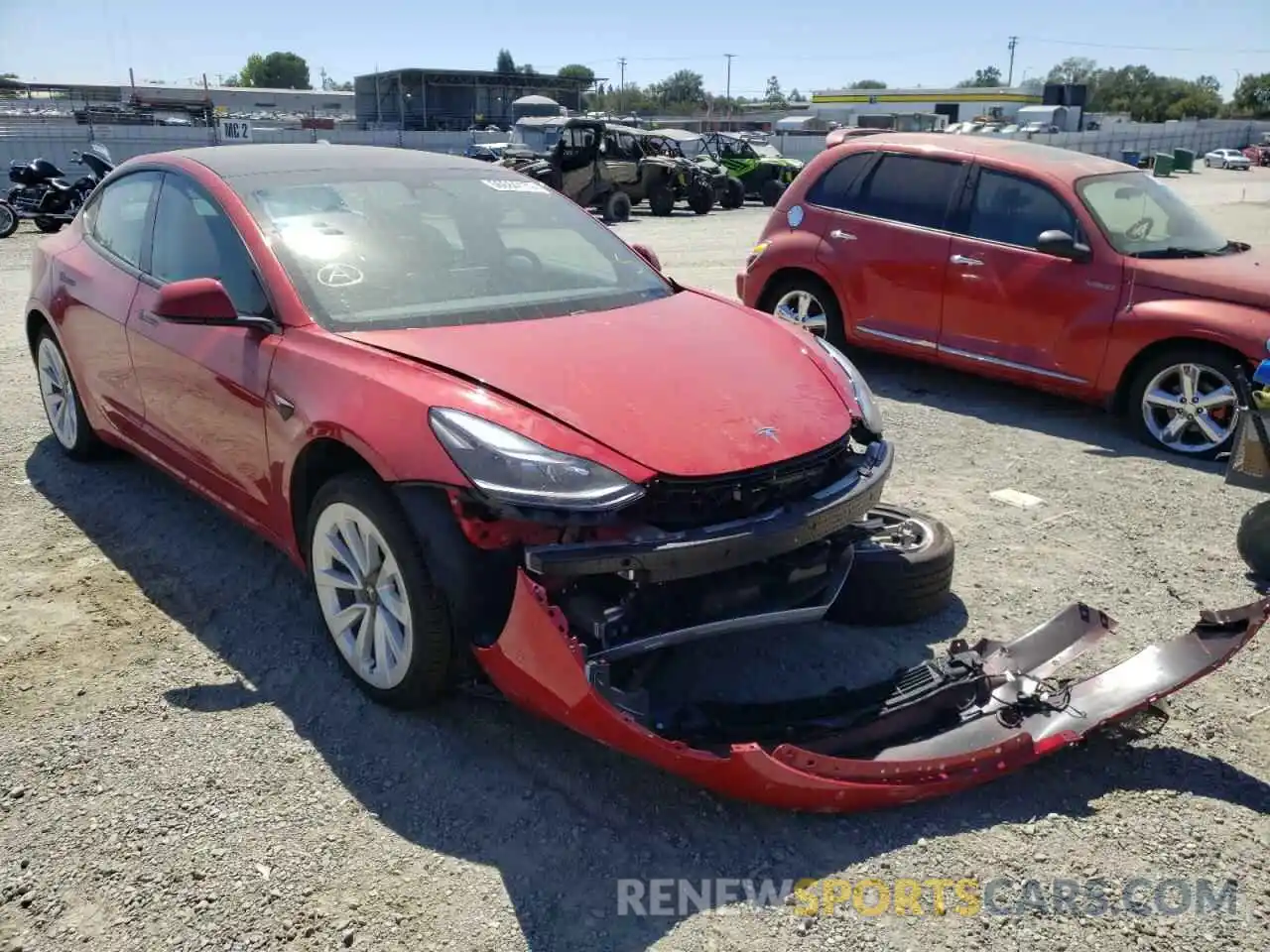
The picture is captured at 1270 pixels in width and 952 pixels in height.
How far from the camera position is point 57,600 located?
4004 mm

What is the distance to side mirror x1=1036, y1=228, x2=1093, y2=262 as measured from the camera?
6387 mm

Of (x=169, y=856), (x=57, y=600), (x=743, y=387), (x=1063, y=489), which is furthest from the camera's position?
(x=1063, y=489)

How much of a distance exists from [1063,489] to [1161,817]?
2.86 m

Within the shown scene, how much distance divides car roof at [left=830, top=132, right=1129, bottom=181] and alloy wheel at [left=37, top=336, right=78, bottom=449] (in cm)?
555

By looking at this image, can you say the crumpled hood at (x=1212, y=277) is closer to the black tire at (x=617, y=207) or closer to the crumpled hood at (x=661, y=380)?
the crumpled hood at (x=661, y=380)

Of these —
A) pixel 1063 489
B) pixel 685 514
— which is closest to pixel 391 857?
pixel 685 514

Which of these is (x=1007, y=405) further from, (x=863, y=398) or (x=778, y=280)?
(x=863, y=398)

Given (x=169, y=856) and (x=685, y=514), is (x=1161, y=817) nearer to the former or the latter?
(x=685, y=514)

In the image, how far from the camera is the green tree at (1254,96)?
9269cm

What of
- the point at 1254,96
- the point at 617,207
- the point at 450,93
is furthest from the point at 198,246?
the point at 1254,96

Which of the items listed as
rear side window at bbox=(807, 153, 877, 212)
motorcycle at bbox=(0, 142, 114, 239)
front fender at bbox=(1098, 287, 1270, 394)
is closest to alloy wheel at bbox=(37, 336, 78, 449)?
rear side window at bbox=(807, 153, 877, 212)

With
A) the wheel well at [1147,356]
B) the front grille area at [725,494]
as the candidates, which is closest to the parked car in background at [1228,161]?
the wheel well at [1147,356]

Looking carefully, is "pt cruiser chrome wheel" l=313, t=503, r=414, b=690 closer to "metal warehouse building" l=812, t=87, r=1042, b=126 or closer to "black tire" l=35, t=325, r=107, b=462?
"black tire" l=35, t=325, r=107, b=462

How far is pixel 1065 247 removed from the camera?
640cm
